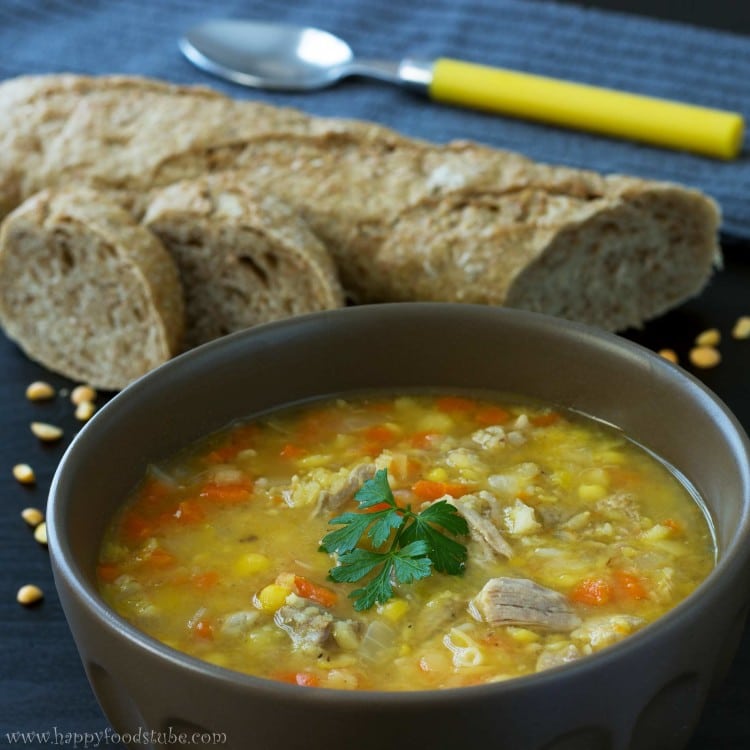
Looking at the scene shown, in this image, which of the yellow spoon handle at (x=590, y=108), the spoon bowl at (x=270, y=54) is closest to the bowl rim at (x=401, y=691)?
the yellow spoon handle at (x=590, y=108)

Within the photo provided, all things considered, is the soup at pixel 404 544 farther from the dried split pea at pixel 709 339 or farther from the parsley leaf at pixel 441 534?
the dried split pea at pixel 709 339

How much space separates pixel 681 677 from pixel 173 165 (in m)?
2.56

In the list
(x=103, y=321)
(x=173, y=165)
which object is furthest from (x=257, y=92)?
(x=103, y=321)

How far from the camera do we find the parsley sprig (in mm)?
2465

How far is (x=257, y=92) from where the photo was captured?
5.26 m

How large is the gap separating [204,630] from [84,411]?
5.29ft

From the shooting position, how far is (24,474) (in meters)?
3.62

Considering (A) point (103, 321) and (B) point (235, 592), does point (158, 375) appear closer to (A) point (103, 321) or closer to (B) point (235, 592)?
(B) point (235, 592)

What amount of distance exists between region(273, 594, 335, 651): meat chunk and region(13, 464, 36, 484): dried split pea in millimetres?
1394

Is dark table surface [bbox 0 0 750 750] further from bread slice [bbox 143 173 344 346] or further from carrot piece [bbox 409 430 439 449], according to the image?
carrot piece [bbox 409 430 439 449]

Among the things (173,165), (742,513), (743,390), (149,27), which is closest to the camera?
(742,513)

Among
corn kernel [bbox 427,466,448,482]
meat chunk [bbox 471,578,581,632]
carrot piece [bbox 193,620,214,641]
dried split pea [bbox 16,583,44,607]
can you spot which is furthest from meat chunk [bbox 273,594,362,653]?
dried split pea [bbox 16,583,44,607]

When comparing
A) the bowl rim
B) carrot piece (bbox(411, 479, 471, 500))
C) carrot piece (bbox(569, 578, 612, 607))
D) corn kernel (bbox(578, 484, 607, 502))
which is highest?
the bowl rim

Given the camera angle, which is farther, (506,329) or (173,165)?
(173,165)
